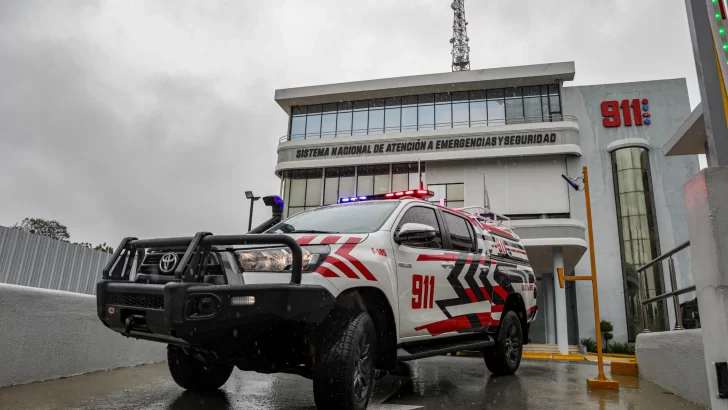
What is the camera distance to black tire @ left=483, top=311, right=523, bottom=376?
6.14 meters

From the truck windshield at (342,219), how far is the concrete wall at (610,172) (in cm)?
1910

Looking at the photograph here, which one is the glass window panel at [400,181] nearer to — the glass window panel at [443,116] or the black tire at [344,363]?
the glass window panel at [443,116]

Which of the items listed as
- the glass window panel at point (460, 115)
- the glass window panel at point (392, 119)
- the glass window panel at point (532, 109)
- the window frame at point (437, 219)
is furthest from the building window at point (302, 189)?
the window frame at point (437, 219)

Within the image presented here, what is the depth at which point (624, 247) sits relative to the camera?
21.4 meters

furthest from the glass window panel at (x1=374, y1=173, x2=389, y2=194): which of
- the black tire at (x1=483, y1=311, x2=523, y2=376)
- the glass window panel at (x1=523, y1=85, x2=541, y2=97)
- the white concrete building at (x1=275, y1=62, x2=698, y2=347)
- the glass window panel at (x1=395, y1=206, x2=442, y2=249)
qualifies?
the glass window panel at (x1=395, y1=206, x2=442, y2=249)

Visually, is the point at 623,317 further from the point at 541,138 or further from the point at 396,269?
the point at 396,269

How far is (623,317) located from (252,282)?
21309 mm

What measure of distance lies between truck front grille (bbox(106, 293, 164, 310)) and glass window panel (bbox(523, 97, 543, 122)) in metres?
22.3

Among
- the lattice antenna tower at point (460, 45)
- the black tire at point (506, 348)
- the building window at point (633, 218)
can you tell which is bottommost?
the black tire at point (506, 348)

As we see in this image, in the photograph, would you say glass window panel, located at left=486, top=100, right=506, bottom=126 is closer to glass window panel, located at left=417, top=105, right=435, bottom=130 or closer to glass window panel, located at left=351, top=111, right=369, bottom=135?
glass window panel, located at left=417, top=105, right=435, bottom=130

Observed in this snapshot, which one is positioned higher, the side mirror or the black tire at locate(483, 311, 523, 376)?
the side mirror

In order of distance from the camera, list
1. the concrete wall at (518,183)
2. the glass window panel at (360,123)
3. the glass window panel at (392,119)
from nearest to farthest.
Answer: the concrete wall at (518,183) → the glass window panel at (392,119) → the glass window panel at (360,123)

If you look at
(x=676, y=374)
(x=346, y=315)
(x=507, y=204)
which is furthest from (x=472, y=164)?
(x=346, y=315)

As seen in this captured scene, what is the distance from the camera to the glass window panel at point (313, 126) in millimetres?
25906
